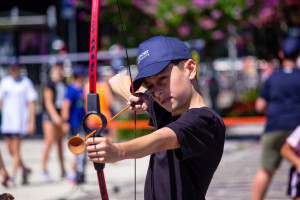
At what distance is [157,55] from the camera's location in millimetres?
2273

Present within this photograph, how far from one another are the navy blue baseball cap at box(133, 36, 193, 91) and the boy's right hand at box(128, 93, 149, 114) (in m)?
0.22

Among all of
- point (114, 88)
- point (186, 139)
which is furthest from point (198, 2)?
point (186, 139)

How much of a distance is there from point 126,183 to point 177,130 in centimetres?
576

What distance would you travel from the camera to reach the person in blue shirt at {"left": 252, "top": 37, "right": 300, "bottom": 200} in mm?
5469

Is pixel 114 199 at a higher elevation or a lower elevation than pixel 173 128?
lower

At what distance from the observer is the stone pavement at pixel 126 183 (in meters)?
6.84

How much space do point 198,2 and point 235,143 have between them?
320 centimetres

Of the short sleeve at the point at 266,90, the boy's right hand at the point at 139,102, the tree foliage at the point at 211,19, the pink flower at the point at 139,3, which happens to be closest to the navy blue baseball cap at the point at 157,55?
the boy's right hand at the point at 139,102

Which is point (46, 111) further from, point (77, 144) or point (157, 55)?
point (77, 144)

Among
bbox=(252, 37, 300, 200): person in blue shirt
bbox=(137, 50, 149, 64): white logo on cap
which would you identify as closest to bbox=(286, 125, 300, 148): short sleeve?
bbox=(252, 37, 300, 200): person in blue shirt

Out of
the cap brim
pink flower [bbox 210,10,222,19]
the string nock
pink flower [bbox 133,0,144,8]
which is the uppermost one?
pink flower [bbox 133,0,144,8]

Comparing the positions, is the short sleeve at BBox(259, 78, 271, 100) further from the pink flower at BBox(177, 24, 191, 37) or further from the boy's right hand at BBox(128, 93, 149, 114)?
the pink flower at BBox(177, 24, 191, 37)

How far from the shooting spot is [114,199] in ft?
22.0

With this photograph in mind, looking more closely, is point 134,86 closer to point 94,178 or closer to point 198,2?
point 94,178
